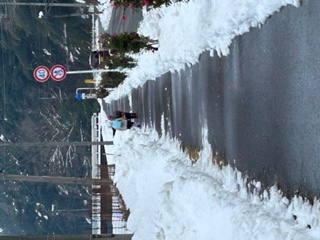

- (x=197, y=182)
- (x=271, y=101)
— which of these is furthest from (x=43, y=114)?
(x=271, y=101)

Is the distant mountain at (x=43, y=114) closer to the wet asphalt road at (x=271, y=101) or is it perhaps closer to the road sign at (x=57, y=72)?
the road sign at (x=57, y=72)

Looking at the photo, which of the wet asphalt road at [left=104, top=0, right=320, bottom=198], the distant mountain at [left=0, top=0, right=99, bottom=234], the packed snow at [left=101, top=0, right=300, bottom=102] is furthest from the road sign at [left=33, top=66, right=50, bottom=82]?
the distant mountain at [left=0, top=0, right=99, bottom=234]

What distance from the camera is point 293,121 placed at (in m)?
7.85

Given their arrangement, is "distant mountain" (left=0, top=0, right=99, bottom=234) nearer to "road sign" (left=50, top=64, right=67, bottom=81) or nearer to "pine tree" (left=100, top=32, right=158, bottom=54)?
"road sign" (left=50, top=64, right=67, bottom=81)

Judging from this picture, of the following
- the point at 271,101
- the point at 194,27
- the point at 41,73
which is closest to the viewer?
the point at 271,101

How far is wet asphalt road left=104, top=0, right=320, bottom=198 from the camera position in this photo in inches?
290

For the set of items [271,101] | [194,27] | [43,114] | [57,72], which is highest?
[194,27]

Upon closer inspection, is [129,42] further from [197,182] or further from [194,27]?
[197,182]

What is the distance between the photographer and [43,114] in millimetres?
55281

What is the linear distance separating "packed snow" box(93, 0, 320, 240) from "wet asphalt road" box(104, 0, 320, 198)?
9.2 inches

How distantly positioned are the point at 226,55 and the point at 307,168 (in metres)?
3.84

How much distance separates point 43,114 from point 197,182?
46.1m

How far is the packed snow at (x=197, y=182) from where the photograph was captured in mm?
7656

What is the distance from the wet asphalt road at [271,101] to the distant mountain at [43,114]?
116 feet
